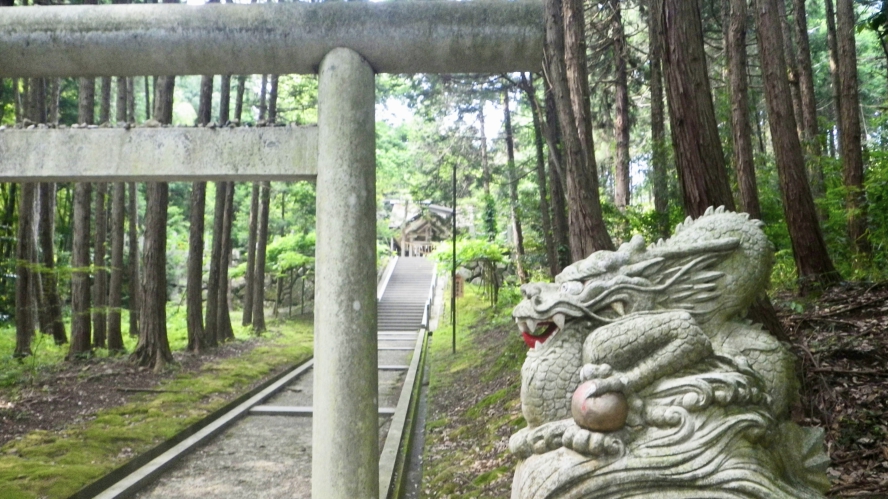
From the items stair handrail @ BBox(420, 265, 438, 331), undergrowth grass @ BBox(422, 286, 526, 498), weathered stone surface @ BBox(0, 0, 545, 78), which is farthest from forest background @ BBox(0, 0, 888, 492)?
stair handrail @ BBox(420, 265, 438, 331)

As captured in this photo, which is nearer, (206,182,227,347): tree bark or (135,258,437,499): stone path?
(135,258,437,499): stone path

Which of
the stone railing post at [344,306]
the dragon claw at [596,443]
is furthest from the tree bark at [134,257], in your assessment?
the dragon claw at [596,443]

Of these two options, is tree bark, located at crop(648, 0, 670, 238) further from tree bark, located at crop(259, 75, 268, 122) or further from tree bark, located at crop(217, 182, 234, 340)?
tree bark, located at crop(217, 182, 234, 340)

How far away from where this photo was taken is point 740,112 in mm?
8148

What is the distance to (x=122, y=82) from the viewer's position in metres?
13.5

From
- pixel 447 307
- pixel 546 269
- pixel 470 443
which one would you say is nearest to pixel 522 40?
pixel 470 443

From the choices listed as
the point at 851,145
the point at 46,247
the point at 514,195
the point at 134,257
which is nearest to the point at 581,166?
the point at 851,145

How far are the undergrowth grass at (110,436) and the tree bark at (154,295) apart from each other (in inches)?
24.1

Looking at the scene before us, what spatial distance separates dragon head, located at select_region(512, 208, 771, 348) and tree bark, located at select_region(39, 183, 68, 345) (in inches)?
352

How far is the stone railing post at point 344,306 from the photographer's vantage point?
4.29m

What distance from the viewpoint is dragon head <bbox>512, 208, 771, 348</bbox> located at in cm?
295

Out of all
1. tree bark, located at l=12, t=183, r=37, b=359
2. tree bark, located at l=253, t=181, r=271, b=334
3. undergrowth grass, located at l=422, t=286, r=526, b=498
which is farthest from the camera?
tree bark, located at l=253, t=181, r=271, b=334

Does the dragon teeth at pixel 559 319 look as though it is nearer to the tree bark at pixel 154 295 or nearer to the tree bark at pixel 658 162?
the tree bark at pixel 658 162

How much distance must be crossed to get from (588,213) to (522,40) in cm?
217
